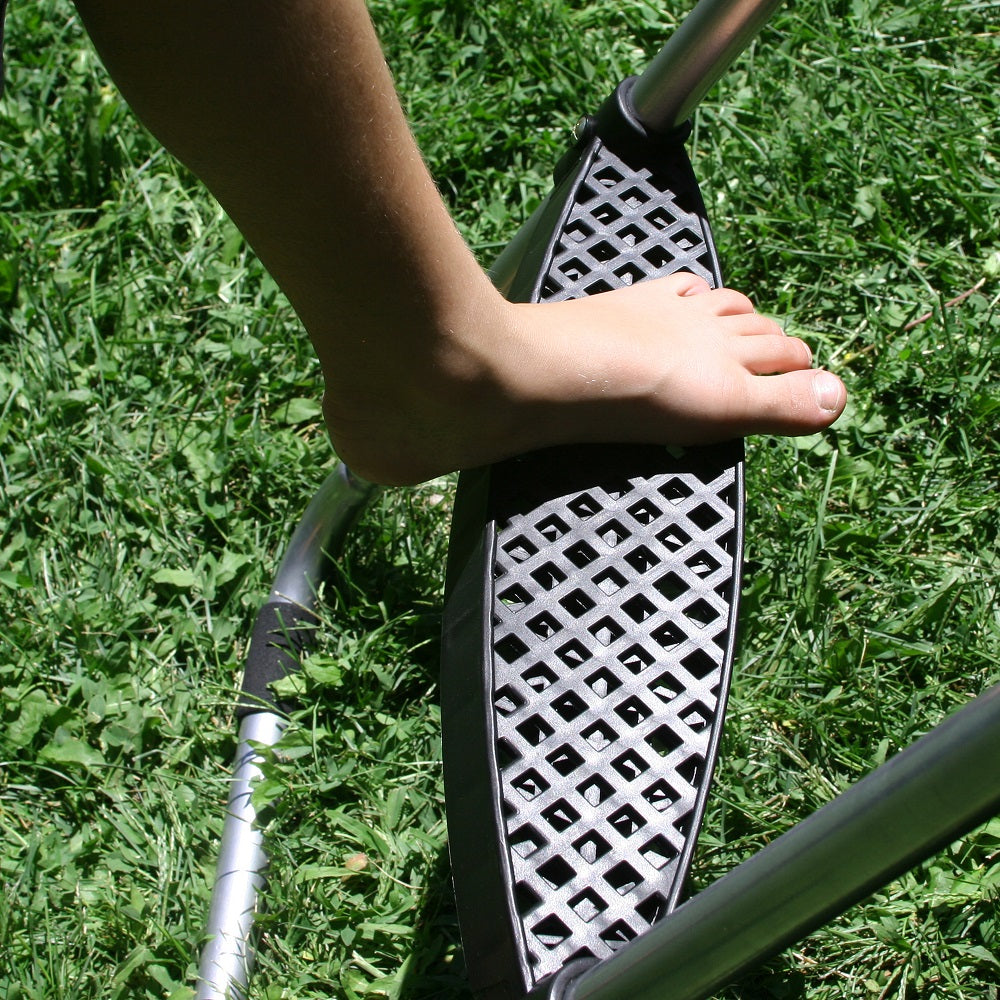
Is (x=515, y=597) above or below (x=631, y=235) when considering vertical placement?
below

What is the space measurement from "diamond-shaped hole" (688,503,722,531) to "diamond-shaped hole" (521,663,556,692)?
0.22 meters

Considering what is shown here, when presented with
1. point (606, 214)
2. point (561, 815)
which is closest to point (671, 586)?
point (561, 815)

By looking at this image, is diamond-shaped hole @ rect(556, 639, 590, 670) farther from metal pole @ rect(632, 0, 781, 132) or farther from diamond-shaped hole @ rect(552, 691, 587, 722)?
metal pole @ rect(632, 0, 781, 132)

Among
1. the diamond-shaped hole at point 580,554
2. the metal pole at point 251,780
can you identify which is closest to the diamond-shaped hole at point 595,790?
the diamond-shaped hole at point 580,554

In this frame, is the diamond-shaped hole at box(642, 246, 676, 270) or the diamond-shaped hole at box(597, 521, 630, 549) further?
the diamond-shaped hole at box(642, 246, 676, 270)

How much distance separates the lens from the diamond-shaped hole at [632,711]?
3.16 ft

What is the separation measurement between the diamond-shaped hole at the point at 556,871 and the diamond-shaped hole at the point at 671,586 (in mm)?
276

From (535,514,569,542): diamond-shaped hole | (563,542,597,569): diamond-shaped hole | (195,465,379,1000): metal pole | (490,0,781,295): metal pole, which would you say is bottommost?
(195,465,379,1000): metal pole

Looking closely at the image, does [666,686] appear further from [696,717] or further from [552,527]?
[552,527]

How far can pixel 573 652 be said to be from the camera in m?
0.99

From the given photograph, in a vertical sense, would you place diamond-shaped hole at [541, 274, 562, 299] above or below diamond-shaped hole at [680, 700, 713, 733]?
above

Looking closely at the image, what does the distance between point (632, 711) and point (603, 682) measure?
0.12ft

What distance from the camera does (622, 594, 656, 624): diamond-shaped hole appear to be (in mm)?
1014

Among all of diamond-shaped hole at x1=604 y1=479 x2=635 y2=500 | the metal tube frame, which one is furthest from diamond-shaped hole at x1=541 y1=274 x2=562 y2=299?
the metal tube frame
